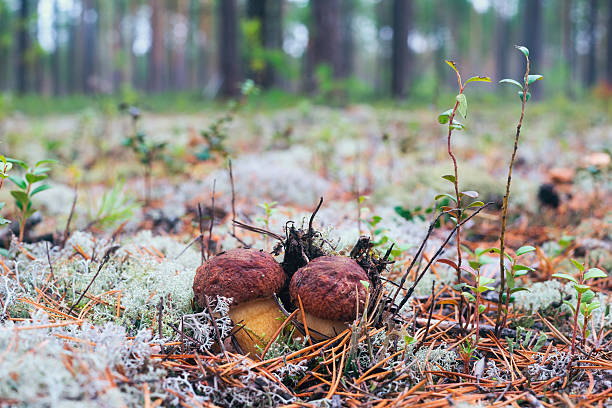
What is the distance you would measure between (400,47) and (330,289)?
12.2 m

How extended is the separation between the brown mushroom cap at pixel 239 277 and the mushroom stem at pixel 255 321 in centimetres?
4

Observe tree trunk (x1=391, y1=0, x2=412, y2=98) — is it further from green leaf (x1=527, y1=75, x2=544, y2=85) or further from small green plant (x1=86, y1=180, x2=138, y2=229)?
green leaf (x1=527, y1=75, x2=544, y2=85)

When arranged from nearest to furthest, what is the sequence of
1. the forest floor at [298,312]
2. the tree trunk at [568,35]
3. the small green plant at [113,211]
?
the forest floor at [298,312]
the small green plant at [113,211]
the tree trunk at [568,35]

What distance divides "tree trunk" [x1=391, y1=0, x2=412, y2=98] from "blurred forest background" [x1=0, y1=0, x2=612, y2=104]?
0.03 meters

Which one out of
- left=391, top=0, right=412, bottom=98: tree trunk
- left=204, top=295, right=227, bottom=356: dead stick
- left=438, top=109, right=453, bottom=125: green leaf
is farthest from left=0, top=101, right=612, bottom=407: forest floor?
left=391, top=0, right=412, bottom=98: tree trunk

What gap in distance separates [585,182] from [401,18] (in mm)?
9403

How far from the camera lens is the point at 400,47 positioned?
1243 centimetres

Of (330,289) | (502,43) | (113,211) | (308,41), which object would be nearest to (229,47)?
(308,41)

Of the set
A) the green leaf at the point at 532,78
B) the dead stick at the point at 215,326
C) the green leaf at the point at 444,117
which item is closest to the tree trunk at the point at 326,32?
the green leaf at the point at 444,117

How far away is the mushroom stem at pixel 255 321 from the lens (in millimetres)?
1511

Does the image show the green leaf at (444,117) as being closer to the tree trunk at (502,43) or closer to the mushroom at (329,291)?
the mushroom at (329,291)

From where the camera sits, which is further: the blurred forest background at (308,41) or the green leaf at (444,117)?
the blurred forest background at (308,41)

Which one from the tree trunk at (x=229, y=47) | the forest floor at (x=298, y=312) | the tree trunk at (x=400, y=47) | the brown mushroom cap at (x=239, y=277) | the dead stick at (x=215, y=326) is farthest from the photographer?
the tree trunk at (x=400, y=47)

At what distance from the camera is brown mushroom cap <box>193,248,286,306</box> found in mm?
1497
